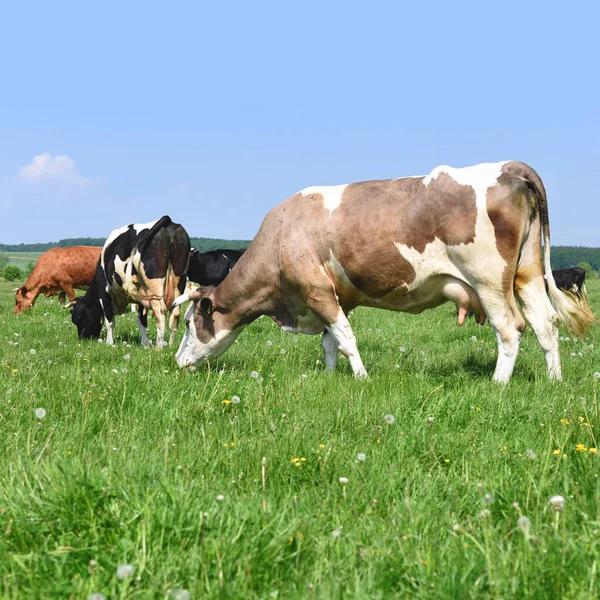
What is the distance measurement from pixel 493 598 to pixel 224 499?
139 cm

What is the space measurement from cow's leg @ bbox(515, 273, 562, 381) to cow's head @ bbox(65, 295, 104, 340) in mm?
9197

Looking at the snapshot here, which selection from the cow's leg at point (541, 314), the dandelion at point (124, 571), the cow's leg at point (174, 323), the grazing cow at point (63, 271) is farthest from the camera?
the grazing cow at point (63, 271)

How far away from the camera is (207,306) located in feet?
27.8

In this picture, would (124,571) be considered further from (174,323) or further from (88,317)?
(88,317)

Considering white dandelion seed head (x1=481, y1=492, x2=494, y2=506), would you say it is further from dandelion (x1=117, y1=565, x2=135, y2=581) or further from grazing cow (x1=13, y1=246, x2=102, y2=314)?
grazing cow (x1=13, y1=246, x2=102, y2=314)

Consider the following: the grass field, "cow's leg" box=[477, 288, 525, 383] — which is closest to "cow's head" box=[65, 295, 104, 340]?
the grass field

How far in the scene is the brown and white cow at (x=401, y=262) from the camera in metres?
6.85

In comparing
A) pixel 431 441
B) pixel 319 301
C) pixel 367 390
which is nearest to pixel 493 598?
pixel 431 441

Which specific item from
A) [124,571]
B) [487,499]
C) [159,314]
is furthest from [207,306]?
[124,571]

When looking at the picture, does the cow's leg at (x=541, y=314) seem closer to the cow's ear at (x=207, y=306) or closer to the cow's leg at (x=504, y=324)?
the cow's leg at (x=504, y=324)

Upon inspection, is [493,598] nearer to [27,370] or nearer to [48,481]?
[48,481]

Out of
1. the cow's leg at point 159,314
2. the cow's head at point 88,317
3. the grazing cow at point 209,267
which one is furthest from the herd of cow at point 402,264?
the grazing cow at point 209,267

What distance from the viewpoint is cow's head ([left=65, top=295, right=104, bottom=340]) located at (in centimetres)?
1341

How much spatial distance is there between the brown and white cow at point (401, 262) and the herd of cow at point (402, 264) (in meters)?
0.01
